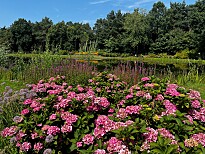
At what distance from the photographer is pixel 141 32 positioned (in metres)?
49.0

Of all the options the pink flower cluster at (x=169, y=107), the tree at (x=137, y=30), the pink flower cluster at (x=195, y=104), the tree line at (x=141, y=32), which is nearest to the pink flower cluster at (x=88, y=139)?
the pink flower cluster at (x=169, y=107)

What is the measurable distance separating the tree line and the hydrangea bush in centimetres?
3598

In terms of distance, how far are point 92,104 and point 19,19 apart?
71297mm

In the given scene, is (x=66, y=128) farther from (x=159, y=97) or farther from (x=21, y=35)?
(x=21, y=35)

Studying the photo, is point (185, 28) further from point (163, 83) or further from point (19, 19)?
point (163, 83)

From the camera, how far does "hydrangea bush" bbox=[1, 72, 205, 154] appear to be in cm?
213

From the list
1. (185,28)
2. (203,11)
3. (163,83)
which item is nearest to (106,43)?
(185,28)

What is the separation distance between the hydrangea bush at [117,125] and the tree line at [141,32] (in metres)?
36.0

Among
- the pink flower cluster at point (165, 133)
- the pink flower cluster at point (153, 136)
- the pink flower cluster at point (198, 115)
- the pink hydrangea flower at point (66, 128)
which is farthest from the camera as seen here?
the pink flower cluster at point (198, 115)

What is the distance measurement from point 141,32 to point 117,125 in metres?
48.4

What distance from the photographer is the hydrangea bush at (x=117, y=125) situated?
6.98 feet

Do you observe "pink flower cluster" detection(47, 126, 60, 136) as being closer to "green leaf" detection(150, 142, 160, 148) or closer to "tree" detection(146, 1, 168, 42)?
"green leaf" detection(150, 142, 160, 148)

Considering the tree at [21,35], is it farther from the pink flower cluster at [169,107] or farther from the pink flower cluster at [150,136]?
the pink flower cluster at [150,136]

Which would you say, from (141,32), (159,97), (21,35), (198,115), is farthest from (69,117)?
(21,35)
